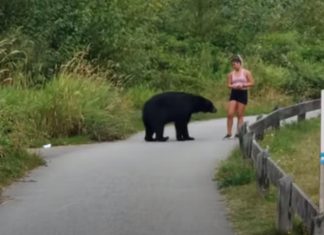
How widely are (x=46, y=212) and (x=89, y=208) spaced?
55 centimetres

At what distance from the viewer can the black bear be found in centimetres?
2042

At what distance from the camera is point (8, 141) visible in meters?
15.1

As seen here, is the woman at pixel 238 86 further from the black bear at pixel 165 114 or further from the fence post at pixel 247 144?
the fence post at pixel 247 144

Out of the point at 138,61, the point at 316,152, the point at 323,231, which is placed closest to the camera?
the point at 323,231

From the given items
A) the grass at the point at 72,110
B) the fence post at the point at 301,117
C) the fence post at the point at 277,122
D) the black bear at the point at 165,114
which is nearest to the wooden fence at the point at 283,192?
the fence post at the point at 277,122

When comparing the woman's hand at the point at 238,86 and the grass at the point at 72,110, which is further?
the woman's hand at the point at 238,86

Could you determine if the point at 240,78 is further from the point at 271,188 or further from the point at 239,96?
the point at 271,188

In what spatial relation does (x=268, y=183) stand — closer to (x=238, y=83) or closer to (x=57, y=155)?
(x=57, y=155)

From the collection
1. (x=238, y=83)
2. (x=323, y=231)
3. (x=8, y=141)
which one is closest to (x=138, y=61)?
(x=238, y=83)

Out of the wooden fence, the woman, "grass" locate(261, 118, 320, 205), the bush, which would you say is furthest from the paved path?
the woman

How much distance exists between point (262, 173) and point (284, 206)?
208 centimetres

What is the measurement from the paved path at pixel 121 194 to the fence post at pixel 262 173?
568mm

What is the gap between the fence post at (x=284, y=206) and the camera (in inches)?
349

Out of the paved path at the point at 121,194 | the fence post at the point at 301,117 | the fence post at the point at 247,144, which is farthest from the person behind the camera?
the fence post at the point at 301,117
